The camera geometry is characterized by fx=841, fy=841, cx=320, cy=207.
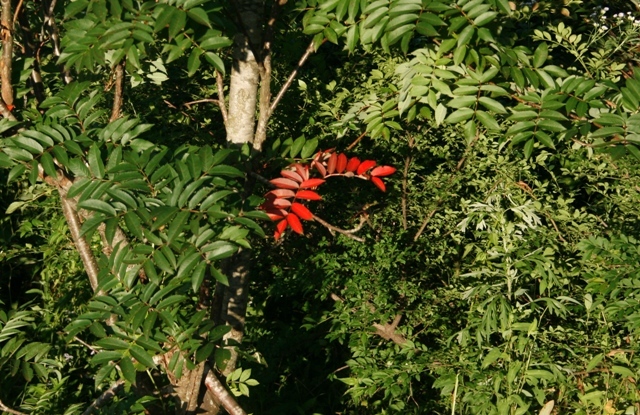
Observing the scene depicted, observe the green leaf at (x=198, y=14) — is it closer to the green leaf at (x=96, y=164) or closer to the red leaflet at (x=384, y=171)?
the green leaf at (x=96, y=164)

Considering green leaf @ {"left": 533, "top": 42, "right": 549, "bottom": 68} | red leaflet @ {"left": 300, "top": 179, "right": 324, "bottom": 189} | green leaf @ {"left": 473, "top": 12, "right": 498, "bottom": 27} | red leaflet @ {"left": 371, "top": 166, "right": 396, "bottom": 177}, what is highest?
green leaf @ {"left": 473, "top": 12, "right": 498, "bottom": 27}

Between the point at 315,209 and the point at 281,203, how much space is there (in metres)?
1.75

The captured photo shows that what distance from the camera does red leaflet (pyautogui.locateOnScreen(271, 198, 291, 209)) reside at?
103 inches

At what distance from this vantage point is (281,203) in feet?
8.61

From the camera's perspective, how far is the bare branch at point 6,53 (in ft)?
8.13

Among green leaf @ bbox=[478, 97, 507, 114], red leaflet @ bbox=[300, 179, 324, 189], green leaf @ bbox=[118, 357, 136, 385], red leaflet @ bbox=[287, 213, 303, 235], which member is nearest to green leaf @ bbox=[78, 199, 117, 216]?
green leaf @ bbox=[118, 357, 136, 385]

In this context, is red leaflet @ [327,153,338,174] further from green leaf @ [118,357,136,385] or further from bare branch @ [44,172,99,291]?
green leaf @ [118,357,136,385]

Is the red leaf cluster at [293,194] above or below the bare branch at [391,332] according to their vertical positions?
above

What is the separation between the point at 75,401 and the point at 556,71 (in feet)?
9.60

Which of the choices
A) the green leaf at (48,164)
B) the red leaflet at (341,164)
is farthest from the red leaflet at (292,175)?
the green leaf at (48,164)

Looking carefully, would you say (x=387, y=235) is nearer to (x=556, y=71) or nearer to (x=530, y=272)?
(x=530, y=272)

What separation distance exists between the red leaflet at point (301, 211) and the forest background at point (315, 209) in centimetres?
1

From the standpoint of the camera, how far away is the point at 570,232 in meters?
4.05

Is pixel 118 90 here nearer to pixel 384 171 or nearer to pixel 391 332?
pixel 384 171
